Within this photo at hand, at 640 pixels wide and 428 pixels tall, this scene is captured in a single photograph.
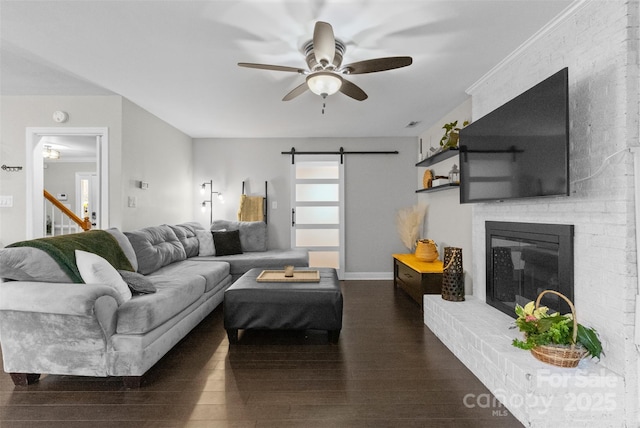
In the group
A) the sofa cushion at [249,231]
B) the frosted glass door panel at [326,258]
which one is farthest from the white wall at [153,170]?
the frosted glass door panel at [326,258]

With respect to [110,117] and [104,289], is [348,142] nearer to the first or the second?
[110,117]

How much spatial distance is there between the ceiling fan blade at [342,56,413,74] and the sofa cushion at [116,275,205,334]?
7.13 feet

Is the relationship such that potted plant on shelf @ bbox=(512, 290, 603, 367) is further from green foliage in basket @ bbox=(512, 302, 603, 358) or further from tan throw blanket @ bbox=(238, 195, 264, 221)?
tan throw blanket @ bbox=(238, 195, 264, 221)

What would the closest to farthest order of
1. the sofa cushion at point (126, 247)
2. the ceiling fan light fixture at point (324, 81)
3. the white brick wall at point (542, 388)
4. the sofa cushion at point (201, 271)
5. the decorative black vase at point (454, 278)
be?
1. the white brick wall at point (542, 388)
2. the ceiling fan light fixture at point (324, 81)
3. the decorative black vase at point (454, 278)
4. the sofa cushion at point (126, 247)
5. the sofa cushion at point (201, 271)

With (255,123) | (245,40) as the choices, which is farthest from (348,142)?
(245,40)

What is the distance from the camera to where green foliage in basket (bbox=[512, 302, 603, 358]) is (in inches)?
Result: 70.5

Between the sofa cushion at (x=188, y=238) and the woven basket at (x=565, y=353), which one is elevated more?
the sofa cushion at (x=188, y=238)

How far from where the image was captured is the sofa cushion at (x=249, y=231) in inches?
201

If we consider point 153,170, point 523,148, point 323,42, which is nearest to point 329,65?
point 323,42

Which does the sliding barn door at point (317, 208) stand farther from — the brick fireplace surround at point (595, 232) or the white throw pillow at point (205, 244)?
the brick fireplace surround at point (595, 232)

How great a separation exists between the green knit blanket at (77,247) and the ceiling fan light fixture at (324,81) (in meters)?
2.16

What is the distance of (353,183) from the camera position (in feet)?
18.3

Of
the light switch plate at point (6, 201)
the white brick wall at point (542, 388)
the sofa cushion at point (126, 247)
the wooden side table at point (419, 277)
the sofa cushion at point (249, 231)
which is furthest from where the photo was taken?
the sofa cushion at point (249, 231)

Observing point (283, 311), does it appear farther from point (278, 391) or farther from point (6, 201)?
point (6, 201)
